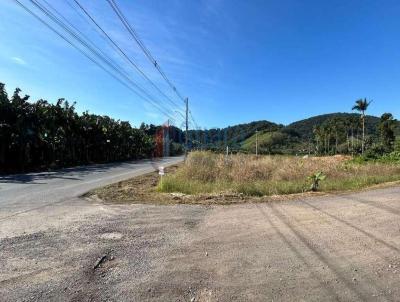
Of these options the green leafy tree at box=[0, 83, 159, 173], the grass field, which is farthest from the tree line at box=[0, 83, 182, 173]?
the grass field

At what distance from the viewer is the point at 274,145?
100312mm

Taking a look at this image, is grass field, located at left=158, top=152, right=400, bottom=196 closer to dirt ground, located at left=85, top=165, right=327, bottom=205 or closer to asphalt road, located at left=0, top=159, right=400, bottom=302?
dirt ground, located at left=85, top=165, right=327, bottom=205

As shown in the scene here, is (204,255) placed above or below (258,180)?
below

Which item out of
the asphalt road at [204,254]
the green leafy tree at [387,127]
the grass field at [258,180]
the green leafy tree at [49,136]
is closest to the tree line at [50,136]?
the green leafy tree at [49,136]

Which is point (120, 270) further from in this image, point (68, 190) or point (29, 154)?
point (29, 154)

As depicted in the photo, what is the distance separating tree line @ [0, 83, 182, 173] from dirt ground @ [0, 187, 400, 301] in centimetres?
1910

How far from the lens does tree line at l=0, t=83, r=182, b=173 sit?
2605 centimetres

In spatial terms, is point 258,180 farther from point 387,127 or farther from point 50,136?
point 387,127

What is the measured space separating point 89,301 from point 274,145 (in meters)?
98.2

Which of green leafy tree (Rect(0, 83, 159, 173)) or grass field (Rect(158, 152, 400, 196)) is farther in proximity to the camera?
green leafy tree (Rect(0, 83, 159, 173))

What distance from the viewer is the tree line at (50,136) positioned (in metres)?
26.0

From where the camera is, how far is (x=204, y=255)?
5910mm

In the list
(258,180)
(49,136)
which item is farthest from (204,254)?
(49,136)

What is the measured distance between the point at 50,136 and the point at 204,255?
27.6 meters
